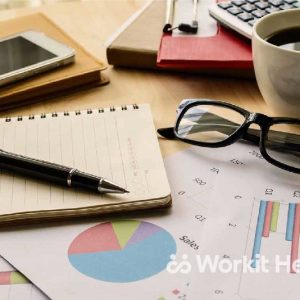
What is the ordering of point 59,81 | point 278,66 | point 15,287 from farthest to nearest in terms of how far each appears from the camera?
point 59,81, point 278,66, point 15,287

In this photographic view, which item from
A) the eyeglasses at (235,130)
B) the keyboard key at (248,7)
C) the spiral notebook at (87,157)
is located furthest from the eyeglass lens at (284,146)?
the keyboard key at (248,7)

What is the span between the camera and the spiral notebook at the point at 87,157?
51cm

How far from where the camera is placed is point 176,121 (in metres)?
0.62

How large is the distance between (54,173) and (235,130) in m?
0.19

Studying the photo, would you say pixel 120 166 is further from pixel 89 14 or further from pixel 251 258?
pixel 89 14

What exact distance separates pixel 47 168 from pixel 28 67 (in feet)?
0.64

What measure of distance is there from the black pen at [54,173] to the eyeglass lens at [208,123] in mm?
127

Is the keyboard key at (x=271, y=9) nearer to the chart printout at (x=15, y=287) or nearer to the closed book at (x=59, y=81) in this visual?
the closed book at (x=59, y=81)

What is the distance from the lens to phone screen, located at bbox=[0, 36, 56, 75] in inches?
27.3

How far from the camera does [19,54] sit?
0.72m

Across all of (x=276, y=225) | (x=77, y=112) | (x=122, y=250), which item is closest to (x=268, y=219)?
(x=276, y=225)

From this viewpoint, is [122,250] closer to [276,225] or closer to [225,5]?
[276,225]

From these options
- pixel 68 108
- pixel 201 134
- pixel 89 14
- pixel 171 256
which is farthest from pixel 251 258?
pixel 89 14

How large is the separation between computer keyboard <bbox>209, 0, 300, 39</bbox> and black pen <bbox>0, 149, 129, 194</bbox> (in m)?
0.30
